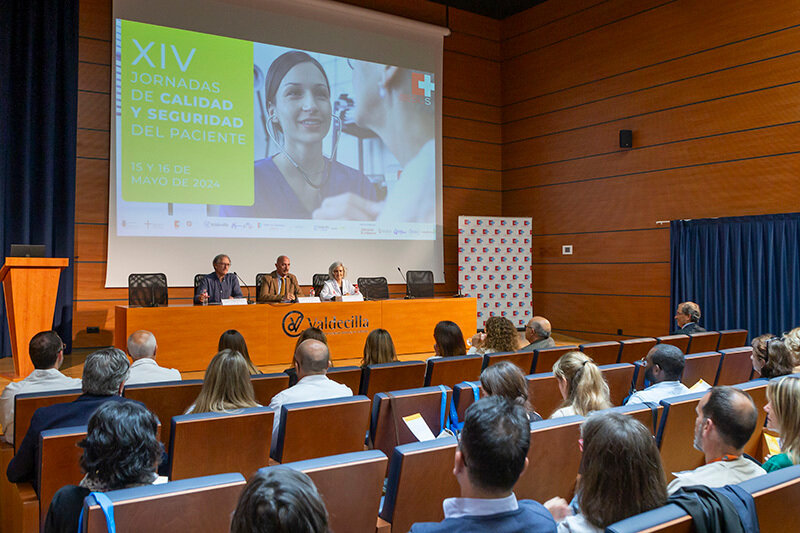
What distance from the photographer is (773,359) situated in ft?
11.5

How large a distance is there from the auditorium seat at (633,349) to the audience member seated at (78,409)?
3.75m

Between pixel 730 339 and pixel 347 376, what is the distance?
13.3 feet

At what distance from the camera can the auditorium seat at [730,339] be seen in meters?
5.59

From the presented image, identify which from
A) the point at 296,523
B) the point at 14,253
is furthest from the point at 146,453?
the point at 14,253

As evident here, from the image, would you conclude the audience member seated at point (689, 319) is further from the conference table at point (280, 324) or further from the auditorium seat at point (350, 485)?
the auditorium seat at point (350, 485)

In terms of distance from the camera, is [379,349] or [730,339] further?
[730,339]

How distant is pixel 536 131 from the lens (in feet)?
34.3

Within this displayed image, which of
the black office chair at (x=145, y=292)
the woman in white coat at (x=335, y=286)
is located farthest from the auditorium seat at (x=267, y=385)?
the woman in white coat at (x=335, y=286)

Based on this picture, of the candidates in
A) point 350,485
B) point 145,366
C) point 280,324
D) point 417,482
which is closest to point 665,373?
point 417,482

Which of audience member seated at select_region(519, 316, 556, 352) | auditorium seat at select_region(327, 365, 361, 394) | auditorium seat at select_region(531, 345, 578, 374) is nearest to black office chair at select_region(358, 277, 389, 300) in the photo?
audience member seated at select_region(519, 316, 556, 352)

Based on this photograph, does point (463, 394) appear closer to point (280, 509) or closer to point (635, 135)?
point (280, 509)

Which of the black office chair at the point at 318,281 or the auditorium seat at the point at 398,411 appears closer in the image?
the auditorium seat at the point at 398,411

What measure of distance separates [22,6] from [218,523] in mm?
7832

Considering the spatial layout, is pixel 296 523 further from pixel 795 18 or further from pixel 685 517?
pixel 795 18
